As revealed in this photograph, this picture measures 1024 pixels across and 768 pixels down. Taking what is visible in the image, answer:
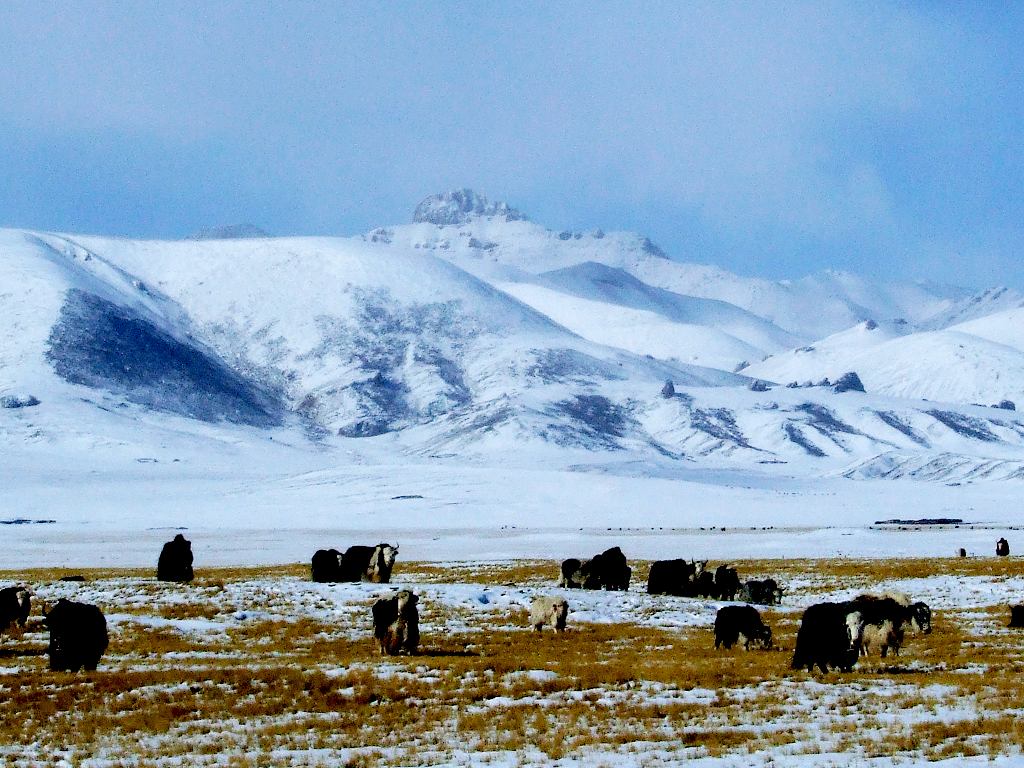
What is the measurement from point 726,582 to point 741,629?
13976 mm

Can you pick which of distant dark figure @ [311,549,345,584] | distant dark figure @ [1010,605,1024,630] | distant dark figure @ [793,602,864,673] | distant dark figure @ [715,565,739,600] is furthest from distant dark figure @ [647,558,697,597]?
distant dark figure @ [793,602,864,673]

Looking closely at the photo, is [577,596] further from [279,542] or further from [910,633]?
[279,542]

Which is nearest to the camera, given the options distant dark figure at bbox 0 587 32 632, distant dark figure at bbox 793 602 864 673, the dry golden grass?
the dry golden grass

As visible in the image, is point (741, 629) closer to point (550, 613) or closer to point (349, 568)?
point (550, 613)

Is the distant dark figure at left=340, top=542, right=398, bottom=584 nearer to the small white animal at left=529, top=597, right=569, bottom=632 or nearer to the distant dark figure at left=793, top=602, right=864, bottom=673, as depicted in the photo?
the small white animal at left=529, top=597, right=569, bottom=632

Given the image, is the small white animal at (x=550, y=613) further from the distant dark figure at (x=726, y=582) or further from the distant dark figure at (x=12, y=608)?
the distant dark figure at (x=12, y=608)

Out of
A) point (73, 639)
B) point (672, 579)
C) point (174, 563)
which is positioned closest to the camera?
point (73, 639)

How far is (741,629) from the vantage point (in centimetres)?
2988

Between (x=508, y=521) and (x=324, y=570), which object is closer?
(x=324, y=570)

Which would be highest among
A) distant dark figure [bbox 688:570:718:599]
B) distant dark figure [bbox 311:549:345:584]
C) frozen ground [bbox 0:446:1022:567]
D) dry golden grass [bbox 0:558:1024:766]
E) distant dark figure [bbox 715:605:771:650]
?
frozen ground [bbox 0:446:1022:567]

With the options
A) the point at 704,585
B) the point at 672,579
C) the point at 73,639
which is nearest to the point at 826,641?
the point at 73,639

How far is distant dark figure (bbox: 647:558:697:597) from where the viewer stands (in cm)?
4522

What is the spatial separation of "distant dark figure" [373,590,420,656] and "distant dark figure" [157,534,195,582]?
773 inches

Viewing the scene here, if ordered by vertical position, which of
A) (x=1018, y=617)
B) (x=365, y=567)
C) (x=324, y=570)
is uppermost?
(x=365, y=567)
